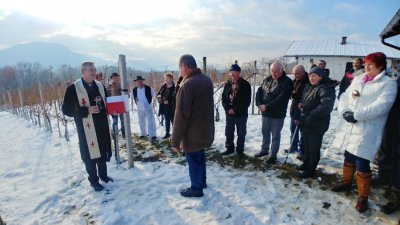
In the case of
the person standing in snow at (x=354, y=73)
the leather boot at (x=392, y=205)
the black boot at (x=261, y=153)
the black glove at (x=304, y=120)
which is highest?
the person standing in snow at (x=354, y=73)

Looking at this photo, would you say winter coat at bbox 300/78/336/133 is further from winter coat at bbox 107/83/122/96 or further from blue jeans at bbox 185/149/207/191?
winter coat at bbox 107/83/122/96

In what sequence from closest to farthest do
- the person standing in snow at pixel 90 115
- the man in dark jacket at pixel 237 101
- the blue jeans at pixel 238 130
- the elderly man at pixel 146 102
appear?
the person standing in snow at pixel 90 115 < the man in dark jacket at pixel 237 101 < the blue jeans at pixel 238 130 < the elderly man at pixel 146 102

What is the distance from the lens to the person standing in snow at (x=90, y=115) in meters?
3.72

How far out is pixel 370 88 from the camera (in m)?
3.01

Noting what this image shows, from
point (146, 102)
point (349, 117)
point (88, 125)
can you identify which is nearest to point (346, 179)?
point (349, 117)

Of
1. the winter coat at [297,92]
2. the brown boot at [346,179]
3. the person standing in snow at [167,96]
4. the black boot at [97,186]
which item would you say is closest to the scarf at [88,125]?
the black boot at [97,186]

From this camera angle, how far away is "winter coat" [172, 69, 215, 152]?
3.21 m

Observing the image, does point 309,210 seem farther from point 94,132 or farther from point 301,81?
point 94,132

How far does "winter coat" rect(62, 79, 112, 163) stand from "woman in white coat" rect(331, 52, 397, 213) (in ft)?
11.1

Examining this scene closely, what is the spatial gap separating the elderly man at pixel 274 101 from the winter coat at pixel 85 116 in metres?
2.74

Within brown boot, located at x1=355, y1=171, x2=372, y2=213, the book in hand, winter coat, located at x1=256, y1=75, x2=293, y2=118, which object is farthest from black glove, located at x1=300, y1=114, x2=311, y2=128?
the book in hand

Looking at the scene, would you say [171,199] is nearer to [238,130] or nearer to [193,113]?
[193,113]

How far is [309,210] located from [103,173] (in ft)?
10.0

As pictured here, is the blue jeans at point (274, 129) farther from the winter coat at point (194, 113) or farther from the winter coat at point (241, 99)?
the winter coat at point (194, 113)
